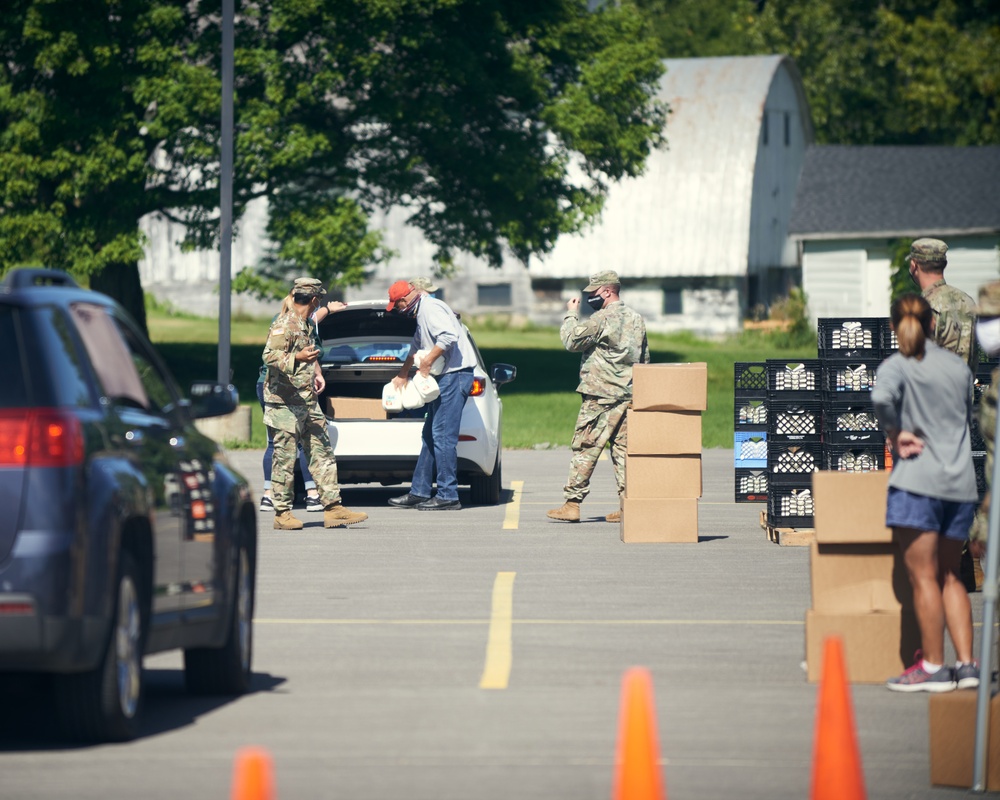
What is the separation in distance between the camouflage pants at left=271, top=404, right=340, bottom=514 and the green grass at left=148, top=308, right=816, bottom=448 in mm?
10585

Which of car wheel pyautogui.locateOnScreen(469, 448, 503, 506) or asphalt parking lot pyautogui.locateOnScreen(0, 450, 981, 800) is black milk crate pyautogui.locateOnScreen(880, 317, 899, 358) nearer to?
asphalt parking lot pyautogui.locateOnScreen(0, 450, 981, 800)

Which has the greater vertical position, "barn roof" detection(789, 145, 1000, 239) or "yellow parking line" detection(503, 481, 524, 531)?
"barn roof" detection(789, 145, 1000, 239)

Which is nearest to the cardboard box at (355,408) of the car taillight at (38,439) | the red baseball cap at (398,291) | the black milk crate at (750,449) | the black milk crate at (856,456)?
the red baseball cap at (398,291)

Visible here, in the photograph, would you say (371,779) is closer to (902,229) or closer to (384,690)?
(384,690)

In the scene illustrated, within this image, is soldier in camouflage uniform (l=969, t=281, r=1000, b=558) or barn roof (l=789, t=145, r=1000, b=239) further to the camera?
barn roof (l=789, t=145, r=1000, b=239)

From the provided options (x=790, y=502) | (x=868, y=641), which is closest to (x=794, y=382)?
(x=790, y=502)

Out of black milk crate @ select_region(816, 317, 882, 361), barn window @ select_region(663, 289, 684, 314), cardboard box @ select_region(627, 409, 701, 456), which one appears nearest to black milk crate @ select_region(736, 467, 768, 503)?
cardboard box @ select_region(627, 409, 701, 456)

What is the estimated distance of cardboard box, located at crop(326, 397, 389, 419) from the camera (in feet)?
54.5

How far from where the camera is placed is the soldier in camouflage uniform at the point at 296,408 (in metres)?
14.9

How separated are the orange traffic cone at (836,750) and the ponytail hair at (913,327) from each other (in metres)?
2.72

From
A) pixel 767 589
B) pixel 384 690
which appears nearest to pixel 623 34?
pixel 767 589

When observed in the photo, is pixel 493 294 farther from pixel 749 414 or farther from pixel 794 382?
pixel 794 382

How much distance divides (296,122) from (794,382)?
24.3 m

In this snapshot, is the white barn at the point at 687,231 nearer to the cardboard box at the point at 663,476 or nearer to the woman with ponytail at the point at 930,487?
the cardboard box at the point at 663,476
